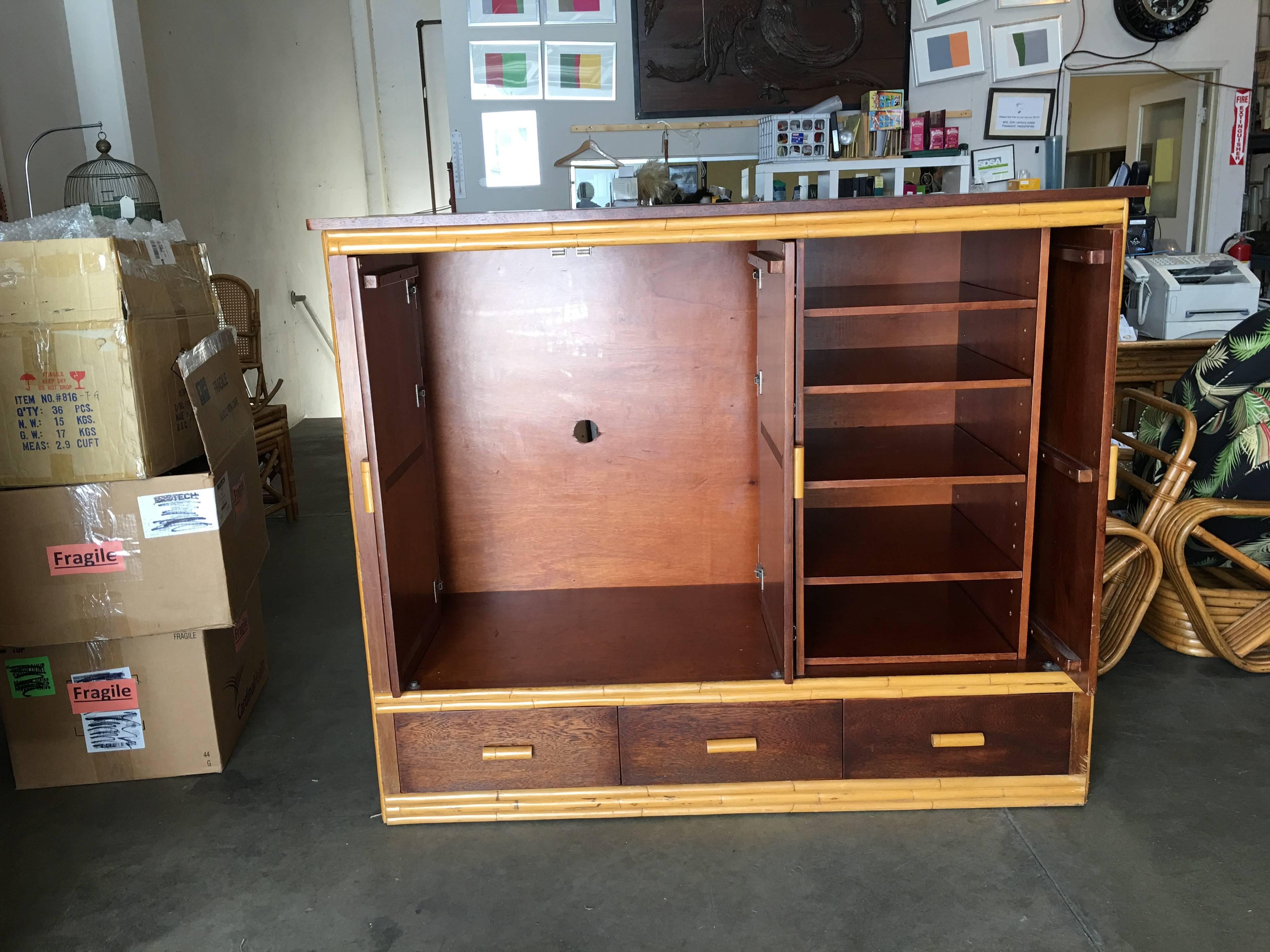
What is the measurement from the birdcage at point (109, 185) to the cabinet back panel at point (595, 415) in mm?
2300

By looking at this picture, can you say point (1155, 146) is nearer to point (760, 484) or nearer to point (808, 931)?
point (760, 484)

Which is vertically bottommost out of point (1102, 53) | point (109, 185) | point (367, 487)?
point (367, 487)

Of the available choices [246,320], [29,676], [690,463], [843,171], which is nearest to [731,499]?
[690,463]

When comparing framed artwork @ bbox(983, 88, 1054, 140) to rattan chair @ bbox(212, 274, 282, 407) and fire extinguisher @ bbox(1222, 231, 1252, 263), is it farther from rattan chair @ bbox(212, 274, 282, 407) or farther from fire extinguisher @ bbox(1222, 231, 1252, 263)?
rattan chair @ bbox(212, 274, 282, 407)

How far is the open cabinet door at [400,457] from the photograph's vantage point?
1.93 meters

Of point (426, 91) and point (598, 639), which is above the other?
point (426, 91)

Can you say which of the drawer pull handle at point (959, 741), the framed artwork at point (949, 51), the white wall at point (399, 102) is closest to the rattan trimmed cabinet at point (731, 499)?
the drawer pull handle at point (959, 741)

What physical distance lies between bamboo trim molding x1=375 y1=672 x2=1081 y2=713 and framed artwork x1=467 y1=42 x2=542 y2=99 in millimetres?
4862

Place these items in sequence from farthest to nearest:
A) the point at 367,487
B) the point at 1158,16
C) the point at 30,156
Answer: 1. the point at 1158,16
2. the point at 30,156
3. the point at 367,487

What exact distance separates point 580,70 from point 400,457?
4.51m

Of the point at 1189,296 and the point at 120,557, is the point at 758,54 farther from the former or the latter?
the point at 120,557

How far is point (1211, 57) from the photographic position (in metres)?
6.01

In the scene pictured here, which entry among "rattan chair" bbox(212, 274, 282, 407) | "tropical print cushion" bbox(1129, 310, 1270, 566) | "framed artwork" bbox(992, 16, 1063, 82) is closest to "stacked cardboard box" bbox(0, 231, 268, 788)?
"rattan chair" bbox(212, 274, 282, 407)

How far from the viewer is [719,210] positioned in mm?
1828
